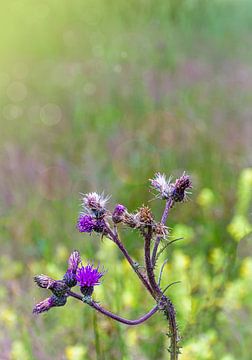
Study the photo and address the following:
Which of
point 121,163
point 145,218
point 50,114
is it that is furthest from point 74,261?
point 50,114

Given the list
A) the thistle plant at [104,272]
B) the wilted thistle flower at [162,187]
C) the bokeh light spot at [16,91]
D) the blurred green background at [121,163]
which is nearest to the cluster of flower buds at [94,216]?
the thistle plant at [104,272]

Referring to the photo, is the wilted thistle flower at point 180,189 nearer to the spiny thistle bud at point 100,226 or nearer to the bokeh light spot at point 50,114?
the spiny thistle bud at point 100,226

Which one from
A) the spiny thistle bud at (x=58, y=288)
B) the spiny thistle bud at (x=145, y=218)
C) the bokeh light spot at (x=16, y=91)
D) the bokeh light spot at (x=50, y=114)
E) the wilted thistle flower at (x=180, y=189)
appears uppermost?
the bokeh light spot at (x=16, y=91)

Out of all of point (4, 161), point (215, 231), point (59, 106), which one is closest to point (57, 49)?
point (59, 106)

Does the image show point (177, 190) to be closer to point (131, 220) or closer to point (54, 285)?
point (131, 220)

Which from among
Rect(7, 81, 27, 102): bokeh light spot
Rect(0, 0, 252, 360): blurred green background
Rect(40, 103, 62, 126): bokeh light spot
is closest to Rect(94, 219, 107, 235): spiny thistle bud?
Rect(0, 0, 252, 360): blurred green background

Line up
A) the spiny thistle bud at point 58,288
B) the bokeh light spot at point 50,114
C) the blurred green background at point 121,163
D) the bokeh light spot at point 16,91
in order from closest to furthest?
the spiny thistle bud at point 58,288, the blurred green background at point 121,163, the bokeh light spot at point 50,114, the bokeh light spot at point 16,91

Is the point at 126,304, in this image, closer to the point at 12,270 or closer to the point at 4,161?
the point at 12,270

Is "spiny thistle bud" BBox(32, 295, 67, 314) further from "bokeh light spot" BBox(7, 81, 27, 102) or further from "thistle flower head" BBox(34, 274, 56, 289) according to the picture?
"bokeh light spot" BBox(7, 81, 27, 102)
